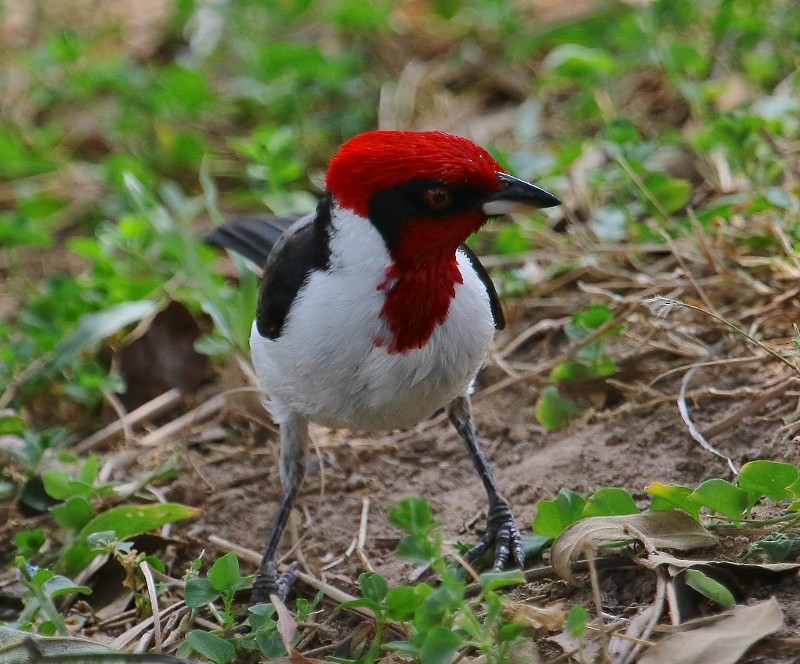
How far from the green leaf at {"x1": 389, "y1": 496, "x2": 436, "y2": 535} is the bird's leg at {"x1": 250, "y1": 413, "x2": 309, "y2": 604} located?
105 cm

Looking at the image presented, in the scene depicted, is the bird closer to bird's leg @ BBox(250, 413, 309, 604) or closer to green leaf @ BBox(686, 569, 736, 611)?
bird's leg @ BBox(250, 413, 309, 604)

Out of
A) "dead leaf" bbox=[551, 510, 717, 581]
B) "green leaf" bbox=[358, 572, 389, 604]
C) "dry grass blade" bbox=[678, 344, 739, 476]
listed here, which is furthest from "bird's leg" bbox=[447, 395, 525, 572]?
"dry grass blade" bbox=[678, 344, 739, 476]

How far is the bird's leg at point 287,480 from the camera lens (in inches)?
135

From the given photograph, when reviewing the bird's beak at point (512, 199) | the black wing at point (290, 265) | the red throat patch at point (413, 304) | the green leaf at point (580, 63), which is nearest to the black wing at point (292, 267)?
the black wing at point (290, 265)

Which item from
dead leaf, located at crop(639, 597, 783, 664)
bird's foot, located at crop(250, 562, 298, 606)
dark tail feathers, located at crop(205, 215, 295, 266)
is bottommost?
bird's foot, located at crop(250, 562, 298, 606)

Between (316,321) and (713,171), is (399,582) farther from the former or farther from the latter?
(713,171)

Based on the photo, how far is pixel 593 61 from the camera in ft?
16.5

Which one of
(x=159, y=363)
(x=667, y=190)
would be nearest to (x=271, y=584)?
(x=159, y=363)

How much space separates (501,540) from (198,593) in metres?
0.91

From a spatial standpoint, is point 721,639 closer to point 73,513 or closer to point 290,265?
point 290,265

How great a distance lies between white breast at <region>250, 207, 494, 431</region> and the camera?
9.95 feet

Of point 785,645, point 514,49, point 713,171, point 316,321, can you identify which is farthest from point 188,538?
point 514,49

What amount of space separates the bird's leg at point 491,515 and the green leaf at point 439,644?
0.74 m

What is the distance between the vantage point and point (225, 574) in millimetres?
2898
